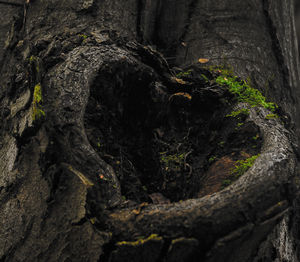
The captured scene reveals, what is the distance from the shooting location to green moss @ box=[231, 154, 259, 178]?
1.27 metres

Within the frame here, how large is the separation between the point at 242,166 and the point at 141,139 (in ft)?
1.65

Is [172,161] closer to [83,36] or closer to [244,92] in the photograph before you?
[244,92]

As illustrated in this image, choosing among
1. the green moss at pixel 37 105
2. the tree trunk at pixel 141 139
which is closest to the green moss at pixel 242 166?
the tree trunk at pixel 141 139

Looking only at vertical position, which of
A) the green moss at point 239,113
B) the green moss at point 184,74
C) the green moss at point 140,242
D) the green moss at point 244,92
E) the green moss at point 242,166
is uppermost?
the green moss at point 184,74

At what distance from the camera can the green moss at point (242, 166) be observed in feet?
4.15

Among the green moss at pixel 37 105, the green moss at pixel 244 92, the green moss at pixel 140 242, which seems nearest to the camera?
the green moss at pixel 140 242

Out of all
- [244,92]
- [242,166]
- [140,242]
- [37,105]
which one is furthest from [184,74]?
[140,242]

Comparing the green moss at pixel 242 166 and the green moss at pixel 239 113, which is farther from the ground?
the green moss at pixel 239 113

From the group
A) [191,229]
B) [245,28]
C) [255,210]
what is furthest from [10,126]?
[245,28]

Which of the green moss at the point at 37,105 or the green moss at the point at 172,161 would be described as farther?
the green moss at the point at 172,161

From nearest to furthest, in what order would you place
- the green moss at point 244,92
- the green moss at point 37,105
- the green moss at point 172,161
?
the green moss at point 37,105 < the green moss at point 172,161 < the green moss at point 244,92

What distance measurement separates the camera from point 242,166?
4.25ft

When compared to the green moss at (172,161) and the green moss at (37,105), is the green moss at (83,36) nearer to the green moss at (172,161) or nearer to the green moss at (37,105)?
the green moss at (37,105)

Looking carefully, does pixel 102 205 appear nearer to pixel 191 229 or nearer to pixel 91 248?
pixel 91 248
